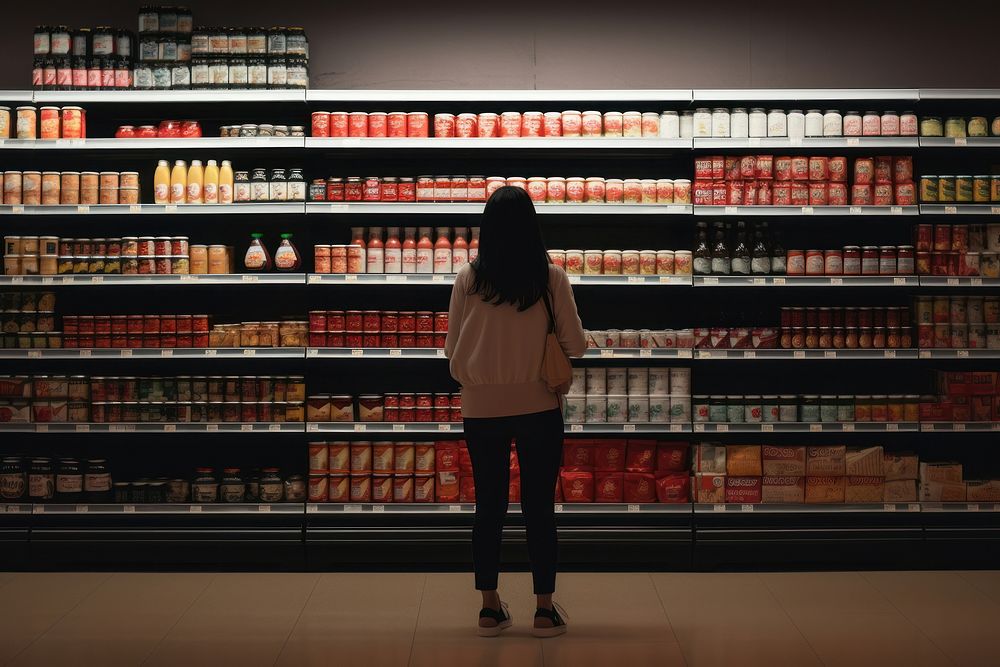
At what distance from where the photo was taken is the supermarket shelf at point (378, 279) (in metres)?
4.37

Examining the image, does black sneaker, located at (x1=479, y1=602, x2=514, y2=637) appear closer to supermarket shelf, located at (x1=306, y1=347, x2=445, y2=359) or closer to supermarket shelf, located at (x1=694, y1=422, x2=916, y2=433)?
supermarket shelf, located at (x1=306, y1=347, x2=445, y2=359)

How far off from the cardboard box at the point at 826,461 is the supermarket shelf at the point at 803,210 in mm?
1203

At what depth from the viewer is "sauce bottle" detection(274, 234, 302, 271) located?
449 centimetres

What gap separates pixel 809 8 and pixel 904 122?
956 millimetres

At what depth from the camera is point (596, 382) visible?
4.43m

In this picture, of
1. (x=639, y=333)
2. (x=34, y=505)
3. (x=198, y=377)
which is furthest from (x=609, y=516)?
(x=34, y=505)

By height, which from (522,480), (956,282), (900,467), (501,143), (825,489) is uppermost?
(501,143)

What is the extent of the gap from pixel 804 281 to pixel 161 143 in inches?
132

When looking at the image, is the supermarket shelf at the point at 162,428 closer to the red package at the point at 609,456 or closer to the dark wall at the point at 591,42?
the red package at the point at 609,456

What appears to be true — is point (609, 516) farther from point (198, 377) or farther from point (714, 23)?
point (714, 23)

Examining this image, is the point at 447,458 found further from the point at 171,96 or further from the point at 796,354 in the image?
the point at 171,96

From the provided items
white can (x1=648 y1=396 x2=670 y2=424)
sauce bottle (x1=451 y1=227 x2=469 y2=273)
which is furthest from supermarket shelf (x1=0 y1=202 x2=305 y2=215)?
white can (x1=648 y1=396 x2=670 y2=424)

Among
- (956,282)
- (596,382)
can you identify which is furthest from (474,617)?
(956,282)

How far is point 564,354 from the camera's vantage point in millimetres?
3240
